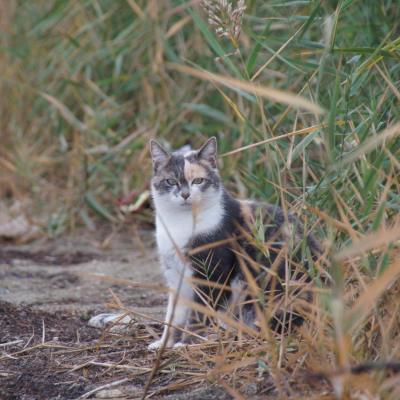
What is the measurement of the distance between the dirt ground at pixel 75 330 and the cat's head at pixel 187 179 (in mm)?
413

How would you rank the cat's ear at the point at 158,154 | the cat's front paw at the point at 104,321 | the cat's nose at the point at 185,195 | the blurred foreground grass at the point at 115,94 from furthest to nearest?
the blurred foreground grass at the point at 115,94 < the cat's ear at the point at 158,154 < the cat's nose at the point at 185,195 < the cat's front paw at the point at 104,321

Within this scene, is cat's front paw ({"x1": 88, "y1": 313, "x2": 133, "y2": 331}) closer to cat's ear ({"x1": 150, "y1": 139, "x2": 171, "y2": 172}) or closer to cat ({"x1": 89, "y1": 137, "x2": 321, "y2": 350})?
cat ({"x1": 89, "y1": 137, "x2": 321, "y2": 350})

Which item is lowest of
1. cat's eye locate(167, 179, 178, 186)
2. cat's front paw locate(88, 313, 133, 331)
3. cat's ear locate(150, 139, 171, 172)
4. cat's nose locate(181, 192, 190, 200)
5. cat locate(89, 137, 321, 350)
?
cat's front paw locate(88, 313, 133, 331)

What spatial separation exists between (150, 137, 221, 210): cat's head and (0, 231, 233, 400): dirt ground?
16.2 inches

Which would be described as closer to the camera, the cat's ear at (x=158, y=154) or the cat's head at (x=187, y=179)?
the cat's head at (x=187, y=179)

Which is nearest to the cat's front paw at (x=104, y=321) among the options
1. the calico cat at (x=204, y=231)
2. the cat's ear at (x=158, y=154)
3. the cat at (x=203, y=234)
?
the cat at (x=203, y=234)

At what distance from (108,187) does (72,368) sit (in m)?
2.48

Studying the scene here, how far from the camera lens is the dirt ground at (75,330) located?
213 cm

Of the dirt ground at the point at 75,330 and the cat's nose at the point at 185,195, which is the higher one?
the cat's nose at the point at 185,195

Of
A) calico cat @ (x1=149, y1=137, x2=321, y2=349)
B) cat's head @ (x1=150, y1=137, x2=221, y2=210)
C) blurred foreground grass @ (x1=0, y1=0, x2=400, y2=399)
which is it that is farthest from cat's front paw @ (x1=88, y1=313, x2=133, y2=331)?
blurred foreground grass @ (x1=0, y1=0, x2=400, y2=399)

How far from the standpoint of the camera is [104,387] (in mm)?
2096

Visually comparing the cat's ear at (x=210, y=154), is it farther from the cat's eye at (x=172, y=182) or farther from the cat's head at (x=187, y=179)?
the cat's eye at (x=172, y=182)

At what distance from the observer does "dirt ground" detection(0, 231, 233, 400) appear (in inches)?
83.9

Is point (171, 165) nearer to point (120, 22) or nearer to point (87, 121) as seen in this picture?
point (87, 121)
